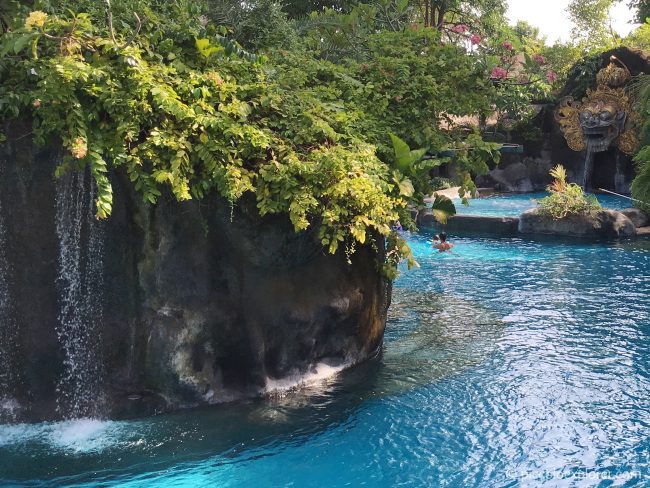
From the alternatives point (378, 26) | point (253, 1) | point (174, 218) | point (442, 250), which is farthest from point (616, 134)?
point (174, 218)

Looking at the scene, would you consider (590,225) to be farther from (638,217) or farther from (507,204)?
(507,204)

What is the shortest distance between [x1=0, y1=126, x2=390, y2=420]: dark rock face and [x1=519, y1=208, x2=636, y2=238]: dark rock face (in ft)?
43.1

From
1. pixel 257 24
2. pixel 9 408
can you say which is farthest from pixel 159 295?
pixel 257 24

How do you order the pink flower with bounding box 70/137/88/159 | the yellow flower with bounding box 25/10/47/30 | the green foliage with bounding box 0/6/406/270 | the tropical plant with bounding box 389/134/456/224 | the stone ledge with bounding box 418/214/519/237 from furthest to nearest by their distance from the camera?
the stone ledge with bounding box 418/214/519/237 < the tropical plant with bounding box 389/134/456/224 < the green foliage with bounding box 0/6/406/270 < the pink flower with bounding box 70/137/88/159 < the yellow flower with bounding box 25/10/47/30

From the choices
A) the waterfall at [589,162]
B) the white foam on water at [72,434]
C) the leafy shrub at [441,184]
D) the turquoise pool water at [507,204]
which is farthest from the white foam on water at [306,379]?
the waterfall at [589,162]

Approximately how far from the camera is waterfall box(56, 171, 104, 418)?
736cm

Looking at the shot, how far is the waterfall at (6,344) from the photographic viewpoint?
7320mm

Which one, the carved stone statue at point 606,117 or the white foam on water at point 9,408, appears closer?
the white foam on water at point 9,408

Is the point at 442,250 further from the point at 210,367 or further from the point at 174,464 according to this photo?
the point at 174,464

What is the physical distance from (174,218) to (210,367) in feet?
5.66

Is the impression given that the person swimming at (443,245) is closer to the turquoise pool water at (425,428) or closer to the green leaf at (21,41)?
the turquoise pool water at (425,428)

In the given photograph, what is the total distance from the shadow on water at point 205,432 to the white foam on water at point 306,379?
0.07 m

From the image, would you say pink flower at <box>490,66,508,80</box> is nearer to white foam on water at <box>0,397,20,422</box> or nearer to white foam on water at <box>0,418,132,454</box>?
white foam on water at <box>0,418,132,454</box>

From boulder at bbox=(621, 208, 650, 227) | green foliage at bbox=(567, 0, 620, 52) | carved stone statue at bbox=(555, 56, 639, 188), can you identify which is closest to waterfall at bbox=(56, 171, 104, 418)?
boulder at bbox=(621, 208, 650, 227)
